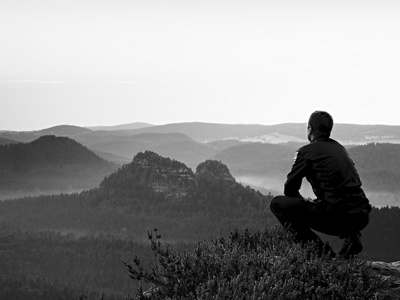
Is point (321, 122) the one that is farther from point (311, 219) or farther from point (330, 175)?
point (311, 219)

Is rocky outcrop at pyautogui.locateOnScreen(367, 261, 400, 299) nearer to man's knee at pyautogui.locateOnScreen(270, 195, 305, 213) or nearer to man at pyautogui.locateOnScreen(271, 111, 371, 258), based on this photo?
man at pyautogui.locateOnScreen(271, 111, 371, 258)

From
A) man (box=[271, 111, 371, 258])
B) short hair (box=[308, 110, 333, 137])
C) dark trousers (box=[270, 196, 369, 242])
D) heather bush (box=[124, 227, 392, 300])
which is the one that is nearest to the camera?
heather bush (box=[124, 227, 392, 300])

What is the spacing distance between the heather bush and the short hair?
8.79 feet

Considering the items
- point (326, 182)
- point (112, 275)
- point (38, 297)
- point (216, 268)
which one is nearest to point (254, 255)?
point (216, 268)

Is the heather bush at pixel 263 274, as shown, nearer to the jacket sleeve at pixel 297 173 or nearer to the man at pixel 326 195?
the man at pixel 326 195

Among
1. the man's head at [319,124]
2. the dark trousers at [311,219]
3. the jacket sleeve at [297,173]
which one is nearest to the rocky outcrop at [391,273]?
the dark trousers at [311,219]

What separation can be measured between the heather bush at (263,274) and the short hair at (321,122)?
2.68 meters

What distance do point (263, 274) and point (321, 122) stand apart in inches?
157

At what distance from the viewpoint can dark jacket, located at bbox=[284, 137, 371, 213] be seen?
43.0 ft

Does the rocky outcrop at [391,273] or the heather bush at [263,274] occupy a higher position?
A: the heather bush at [263,274]

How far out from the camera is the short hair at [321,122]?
44.6 feet

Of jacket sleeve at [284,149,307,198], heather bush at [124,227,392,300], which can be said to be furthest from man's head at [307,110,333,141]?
heather bush at [124,227,392,300]

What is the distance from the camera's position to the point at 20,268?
642 ft

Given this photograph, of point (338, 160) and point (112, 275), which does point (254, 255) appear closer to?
point (338, 160)
